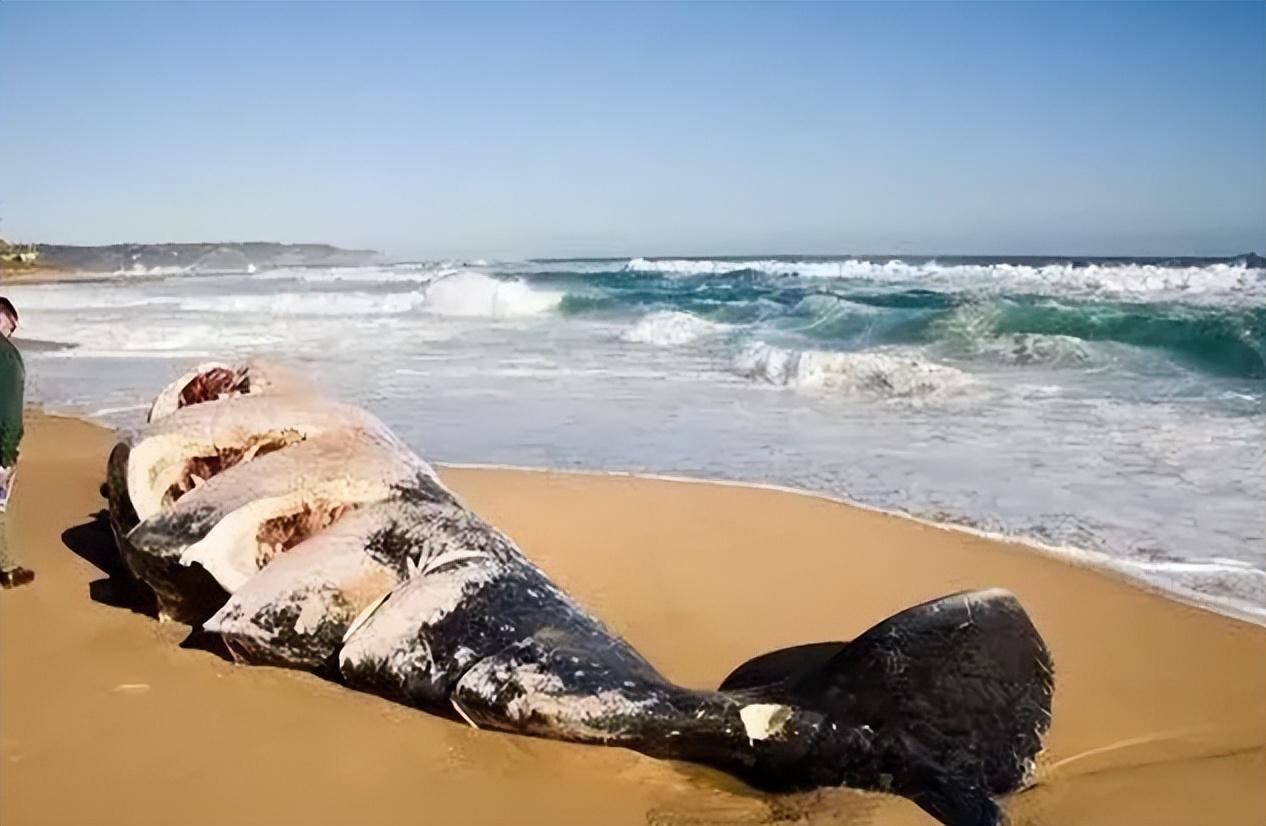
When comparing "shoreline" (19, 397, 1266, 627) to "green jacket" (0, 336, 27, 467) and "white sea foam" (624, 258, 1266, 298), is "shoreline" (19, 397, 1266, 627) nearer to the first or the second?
"green jacket" (0, 336, 27, 467)

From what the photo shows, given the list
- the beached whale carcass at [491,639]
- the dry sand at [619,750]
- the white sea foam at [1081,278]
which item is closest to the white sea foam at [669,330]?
the white sea foam at [1081,278]

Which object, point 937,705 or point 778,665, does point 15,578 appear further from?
point 937,705

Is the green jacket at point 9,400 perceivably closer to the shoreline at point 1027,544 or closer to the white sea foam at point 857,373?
the shoreline at point 1027,544

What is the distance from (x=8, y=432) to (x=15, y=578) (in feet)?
1.87

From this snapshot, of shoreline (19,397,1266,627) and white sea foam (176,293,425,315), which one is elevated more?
shoreline (19,397,1266,627)

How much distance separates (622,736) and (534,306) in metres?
24.7

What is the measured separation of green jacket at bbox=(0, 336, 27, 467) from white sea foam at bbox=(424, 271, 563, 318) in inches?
810

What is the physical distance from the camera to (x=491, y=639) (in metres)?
3.36

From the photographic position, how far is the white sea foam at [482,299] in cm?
2630

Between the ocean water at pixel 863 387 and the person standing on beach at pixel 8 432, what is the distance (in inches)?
128

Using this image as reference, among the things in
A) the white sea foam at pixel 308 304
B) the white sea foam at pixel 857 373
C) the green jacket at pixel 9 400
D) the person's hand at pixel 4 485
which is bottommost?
the white sea foam at pixel 308 304

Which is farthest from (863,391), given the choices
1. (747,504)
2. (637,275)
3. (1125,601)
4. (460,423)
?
(637,275)

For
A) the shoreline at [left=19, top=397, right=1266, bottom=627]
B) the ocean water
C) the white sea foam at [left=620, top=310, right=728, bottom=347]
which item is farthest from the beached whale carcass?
the white sea foam at [left=620, top=310, right=728, bottom=347]

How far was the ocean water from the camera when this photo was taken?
626 cm
